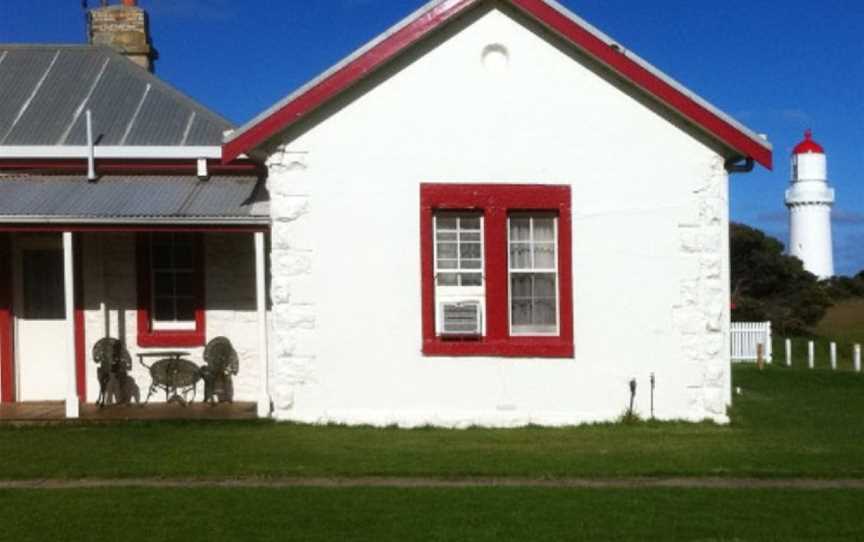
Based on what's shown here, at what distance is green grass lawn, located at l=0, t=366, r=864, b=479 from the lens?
31.4ft

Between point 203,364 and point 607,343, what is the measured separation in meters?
5.34

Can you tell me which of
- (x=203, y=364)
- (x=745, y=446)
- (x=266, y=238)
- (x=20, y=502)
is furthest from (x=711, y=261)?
(x=20, y=502)

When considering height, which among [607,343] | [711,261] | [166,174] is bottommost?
[607,343]

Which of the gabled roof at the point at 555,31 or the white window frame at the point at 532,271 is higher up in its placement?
the gabled roof at the point at 555,31

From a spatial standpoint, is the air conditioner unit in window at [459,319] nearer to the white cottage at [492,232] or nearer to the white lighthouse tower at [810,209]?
the white cottage at [492,232]

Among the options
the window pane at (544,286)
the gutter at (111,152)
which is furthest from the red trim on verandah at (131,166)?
the window pane at (544,286)

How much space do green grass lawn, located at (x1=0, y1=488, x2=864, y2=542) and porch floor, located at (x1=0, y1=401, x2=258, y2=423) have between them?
155 inches

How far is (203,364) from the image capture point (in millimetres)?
14180

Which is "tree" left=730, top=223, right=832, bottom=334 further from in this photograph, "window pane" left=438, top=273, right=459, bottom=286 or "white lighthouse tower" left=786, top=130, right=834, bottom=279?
"window pane" left=438, top=273, right=459, bottom=286

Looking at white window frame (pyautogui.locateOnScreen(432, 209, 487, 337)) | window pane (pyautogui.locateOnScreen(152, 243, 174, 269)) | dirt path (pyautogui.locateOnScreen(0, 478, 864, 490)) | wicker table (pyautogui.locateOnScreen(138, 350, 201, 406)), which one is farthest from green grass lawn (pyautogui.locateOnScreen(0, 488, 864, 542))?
window pane (pyautogui.locateOnScreen(152, 243, 174, 269))

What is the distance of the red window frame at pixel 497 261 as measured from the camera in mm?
12242

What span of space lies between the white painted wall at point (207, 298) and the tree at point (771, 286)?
27.9m

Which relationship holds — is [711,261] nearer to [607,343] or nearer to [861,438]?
[607,343]

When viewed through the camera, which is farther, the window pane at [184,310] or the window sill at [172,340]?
the window pane at [184,310]
